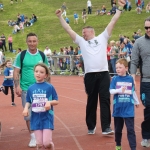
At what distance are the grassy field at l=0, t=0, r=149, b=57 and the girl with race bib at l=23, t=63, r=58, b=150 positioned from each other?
109 ft

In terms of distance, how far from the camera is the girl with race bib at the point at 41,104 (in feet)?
23.2

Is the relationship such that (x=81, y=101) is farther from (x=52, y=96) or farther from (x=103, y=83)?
(x=52, y=96)

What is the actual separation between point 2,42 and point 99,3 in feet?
55.9

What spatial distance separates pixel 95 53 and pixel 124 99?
1809 millimetres

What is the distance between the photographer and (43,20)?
169 feet

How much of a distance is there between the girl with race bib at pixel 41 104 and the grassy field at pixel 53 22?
33321 millimetres

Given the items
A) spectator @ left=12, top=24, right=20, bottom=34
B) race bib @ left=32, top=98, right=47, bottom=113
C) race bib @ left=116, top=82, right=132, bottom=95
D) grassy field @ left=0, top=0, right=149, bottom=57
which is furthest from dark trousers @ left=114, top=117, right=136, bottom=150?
spectator @ left=12, top=24, right=20, bottom=34

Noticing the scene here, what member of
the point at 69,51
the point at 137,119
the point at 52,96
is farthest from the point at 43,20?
the point at 52,96

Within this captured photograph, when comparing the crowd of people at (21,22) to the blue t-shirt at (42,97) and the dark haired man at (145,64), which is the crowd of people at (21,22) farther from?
the blue t-shirt at (42,97)

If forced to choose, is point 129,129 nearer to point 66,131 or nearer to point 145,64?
point 145,64

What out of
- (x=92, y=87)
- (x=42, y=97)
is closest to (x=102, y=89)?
(x=92, y=87)

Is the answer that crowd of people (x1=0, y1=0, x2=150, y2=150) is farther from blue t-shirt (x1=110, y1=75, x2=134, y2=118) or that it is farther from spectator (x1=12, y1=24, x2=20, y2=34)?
spectator (x1=12, y1=24, x2=20, y2=34)

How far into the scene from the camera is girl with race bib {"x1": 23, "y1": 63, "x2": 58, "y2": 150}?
7.08 meters

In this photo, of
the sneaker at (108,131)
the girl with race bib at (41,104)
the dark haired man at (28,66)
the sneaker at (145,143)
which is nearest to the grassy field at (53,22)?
the sneaker at (108,131)
